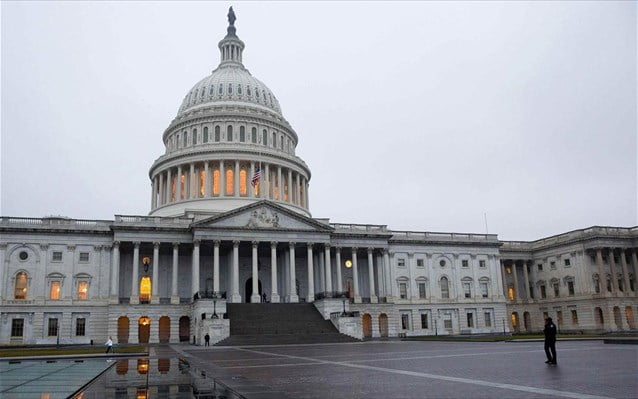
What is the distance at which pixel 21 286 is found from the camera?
6606 cm

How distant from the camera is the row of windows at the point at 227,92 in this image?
98.6 metres

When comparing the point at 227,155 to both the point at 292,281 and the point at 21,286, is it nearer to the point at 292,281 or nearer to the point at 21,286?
the point at 292,281

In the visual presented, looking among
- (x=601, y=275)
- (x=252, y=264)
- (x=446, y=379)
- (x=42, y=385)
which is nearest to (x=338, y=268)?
(x=252, y=264)

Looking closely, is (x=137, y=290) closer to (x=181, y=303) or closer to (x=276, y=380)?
(x=181, y=303)

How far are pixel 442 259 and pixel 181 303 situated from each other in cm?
3917

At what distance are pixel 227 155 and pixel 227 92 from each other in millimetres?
15918

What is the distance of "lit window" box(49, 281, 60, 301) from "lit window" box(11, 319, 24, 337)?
422 cm

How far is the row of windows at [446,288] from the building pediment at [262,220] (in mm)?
16339

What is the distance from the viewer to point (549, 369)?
20141 millimetres

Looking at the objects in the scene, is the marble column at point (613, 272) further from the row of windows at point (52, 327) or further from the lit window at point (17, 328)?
the lit window at point (17, 328)

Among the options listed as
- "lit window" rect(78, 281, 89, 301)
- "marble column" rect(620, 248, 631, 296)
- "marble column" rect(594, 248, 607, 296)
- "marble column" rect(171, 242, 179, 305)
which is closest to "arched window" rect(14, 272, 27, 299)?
"lit window" rect(78, 281, 89, 301)

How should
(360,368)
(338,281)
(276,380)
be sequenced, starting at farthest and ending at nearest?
(338,281), (360,368), (276,380)

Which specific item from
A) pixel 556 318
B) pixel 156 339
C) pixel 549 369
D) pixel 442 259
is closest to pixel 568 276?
pixel 556 318

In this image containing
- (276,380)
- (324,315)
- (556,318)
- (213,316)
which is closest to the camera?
(276,380)
